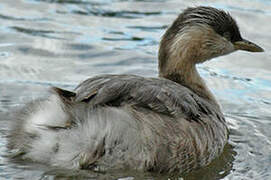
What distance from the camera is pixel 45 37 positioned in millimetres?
9945

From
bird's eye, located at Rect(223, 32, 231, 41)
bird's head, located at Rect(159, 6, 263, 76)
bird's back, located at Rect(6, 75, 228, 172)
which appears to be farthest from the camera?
→ bird's eye, located at Rect(223, 32, 231, 41)

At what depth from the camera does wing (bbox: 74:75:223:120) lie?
5926 mm

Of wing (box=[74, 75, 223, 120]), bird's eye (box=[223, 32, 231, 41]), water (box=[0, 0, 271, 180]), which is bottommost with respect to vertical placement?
water (box=[0, 0, 271, 180])

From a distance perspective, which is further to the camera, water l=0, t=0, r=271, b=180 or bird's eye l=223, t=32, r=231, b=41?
bird's eye l=223, t=32, r=231, b=41

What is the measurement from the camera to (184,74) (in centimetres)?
738

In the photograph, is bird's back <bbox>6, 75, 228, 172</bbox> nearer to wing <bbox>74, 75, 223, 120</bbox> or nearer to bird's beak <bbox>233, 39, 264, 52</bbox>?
wing <bbox>74, 75, 223, 120</bbox>

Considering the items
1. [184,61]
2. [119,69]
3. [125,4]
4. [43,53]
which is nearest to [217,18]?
[184,61]

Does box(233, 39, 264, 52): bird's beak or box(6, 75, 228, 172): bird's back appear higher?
box(233, 39, 264, 52): bird's beak

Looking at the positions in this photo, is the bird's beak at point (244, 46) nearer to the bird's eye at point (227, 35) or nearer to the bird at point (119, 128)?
the bird's eye at point (227, 35)

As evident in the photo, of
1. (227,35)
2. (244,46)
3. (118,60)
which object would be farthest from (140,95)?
(118,60)

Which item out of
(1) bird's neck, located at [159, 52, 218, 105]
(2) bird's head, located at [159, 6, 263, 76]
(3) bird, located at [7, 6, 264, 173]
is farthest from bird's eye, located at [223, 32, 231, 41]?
(3) bird, located at [7, 6, 264, 173]

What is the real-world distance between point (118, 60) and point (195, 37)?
→ 84.2 inches

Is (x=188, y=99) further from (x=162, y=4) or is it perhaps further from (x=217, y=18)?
(x=162, y=4)

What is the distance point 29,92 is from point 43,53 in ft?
4.57
